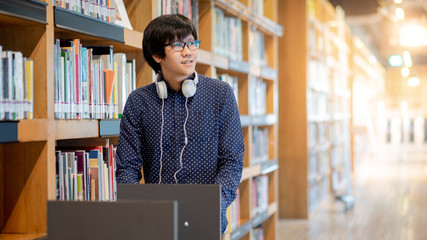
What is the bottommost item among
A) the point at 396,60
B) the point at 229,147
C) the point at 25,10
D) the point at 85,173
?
the point at 85,173

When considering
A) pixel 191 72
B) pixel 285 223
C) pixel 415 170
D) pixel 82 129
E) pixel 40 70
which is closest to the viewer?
pixel 191 72

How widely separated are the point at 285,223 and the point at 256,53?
2.59 meters

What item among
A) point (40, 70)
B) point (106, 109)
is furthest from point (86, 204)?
point (106, 109)

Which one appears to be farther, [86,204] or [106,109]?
[106,109]

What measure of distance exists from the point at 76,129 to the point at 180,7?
1.35 m

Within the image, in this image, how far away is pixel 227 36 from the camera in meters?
4.40

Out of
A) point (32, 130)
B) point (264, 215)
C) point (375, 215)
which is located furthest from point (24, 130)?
point (375, 215)

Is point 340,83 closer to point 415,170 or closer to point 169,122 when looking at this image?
point 415,170

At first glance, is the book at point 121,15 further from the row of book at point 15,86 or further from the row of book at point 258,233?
the row of book at point 258,233

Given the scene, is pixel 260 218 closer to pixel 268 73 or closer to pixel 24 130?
pixel 268 73

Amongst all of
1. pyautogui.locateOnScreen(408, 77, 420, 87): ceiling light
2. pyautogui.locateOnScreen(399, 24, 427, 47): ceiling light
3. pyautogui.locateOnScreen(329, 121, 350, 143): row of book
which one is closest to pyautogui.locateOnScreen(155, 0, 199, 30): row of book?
pyautogui.locateOnScreen(329, 121, 350, 143): row of book

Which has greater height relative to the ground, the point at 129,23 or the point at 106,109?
the point at 129,23

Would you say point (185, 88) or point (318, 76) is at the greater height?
point (318, 76)

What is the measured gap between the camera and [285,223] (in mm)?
6887
